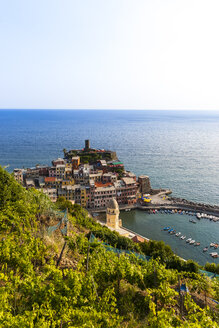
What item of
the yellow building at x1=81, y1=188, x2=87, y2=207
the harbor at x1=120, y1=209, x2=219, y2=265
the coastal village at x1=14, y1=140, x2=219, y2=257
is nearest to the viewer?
the harbor at x1=120, y1=209, x2=219, y2=265

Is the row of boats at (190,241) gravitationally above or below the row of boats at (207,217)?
below

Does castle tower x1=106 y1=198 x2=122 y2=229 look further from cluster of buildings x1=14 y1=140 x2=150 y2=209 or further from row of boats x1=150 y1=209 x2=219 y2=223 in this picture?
row of boats x1=150 y1=209 x2=219 y2=223

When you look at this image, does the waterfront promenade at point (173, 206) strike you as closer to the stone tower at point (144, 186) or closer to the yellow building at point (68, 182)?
the stone tower at point (144, 186)

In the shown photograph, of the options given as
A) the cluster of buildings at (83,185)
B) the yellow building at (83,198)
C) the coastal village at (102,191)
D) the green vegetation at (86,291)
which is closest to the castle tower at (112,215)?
the coastal village at (102,191)

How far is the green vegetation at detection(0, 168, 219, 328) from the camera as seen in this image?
33.2 ft

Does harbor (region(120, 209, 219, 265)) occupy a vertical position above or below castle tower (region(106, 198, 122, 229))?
below

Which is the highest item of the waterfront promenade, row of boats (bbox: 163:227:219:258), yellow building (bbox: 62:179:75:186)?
yellow building (bbox: 62:179:75:186)

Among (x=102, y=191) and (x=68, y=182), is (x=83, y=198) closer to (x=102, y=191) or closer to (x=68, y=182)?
(x=102, y=191)

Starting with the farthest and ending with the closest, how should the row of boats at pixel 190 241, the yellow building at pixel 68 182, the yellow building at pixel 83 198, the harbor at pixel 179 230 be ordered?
the yellow building at pixel 68 182 < the yellow building at pixel 83 198 < the harbor at pixel 179 230 < the row of boats at pixel 190 241

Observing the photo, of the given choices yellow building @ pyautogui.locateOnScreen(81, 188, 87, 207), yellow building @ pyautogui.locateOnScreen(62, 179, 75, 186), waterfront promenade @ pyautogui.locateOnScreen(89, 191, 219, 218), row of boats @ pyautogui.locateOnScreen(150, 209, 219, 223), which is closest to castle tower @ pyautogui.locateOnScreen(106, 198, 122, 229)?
waterfront promenade @ pyautogui.locateOnScreen(89, 191, 219, 218)

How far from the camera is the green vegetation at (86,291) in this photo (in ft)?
33.2

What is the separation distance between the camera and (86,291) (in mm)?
12117

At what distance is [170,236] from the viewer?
48781 millimetres

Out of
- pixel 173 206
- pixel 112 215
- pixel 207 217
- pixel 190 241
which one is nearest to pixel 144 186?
pixel 173 206
